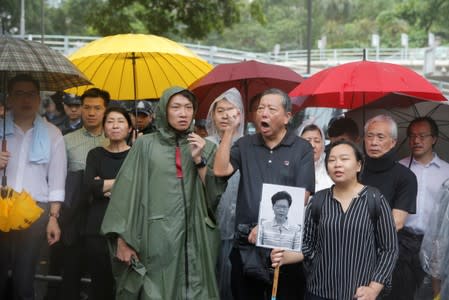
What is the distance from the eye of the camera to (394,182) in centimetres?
624

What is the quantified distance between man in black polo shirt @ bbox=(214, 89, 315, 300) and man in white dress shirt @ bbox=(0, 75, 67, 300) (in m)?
1.68

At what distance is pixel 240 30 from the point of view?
77375mm

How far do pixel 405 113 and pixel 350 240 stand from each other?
306 cm

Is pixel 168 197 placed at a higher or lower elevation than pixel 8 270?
higher

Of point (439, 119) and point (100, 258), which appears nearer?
point (100, 258)

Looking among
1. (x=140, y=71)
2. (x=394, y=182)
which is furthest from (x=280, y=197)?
(x=140, y=71)

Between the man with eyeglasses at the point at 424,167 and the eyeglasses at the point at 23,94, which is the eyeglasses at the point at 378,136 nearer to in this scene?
the man with eyeglasses at the point at 424,167

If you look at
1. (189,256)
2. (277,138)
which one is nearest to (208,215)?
(189,256)

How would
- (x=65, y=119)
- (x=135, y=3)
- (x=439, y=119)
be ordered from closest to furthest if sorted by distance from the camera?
(x=439, y=119) < (x=65, y=119) < (x=135, y=3)

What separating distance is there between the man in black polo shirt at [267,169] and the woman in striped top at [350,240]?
32cm

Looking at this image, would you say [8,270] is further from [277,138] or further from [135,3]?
[135,3]

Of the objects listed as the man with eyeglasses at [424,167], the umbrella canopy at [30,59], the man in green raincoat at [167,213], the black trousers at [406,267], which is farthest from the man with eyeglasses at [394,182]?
the umbrella canopy at [30,59]

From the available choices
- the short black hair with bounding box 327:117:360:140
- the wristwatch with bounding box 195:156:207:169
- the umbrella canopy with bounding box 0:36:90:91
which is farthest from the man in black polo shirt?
the short black hair with bounding box 327:117:360:140

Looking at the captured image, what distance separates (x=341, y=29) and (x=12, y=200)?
77.5m
